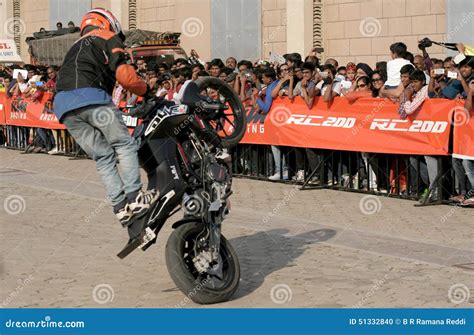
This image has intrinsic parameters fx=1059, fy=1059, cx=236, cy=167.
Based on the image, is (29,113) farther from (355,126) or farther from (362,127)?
(362,127)

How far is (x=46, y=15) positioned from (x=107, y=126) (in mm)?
36376

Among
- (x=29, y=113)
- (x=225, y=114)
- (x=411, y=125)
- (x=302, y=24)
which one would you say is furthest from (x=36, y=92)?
(x=225, y=114)

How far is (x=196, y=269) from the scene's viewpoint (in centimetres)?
810

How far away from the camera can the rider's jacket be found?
8055 mm

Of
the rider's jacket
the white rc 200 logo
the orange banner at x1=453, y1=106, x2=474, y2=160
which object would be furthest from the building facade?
the rider's jacket

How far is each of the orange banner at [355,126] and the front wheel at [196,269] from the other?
583 centimetres

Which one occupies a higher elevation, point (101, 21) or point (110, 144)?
point (101, 21)

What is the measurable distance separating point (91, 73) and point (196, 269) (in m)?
1.71

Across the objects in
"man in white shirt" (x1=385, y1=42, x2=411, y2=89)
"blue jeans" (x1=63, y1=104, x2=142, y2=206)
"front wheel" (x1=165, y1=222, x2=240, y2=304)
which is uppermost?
"man in white shirt" (x1=385, y1=42, x2=411, y2=89)

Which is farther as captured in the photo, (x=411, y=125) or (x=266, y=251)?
(x=411, y=125)

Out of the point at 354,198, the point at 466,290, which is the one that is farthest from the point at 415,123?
the point at 466,290

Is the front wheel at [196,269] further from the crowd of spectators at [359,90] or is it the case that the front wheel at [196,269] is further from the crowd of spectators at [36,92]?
the crowd of spectators at [36,92]

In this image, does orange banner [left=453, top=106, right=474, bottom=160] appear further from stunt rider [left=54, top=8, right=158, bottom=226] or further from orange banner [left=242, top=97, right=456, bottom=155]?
stunt rider [left=54, top=8, right=158, bottom=226]

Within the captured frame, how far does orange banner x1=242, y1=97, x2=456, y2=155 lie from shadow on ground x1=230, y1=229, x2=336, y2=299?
2.78 metres
